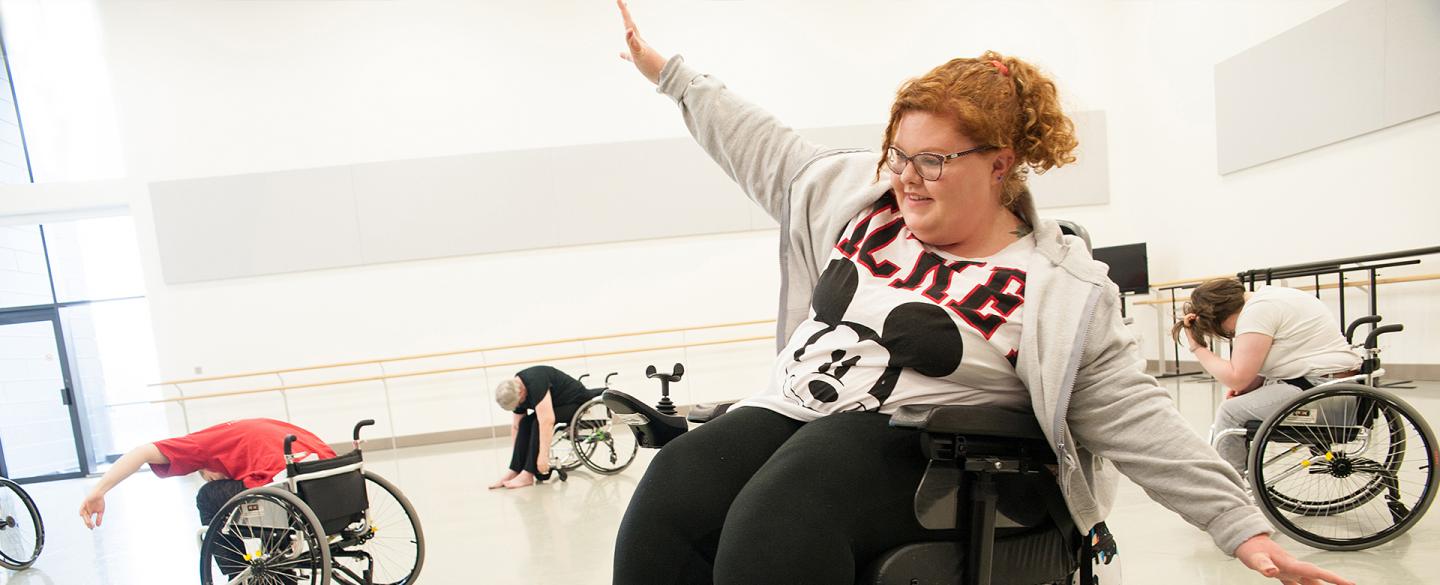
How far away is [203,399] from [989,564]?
684cm

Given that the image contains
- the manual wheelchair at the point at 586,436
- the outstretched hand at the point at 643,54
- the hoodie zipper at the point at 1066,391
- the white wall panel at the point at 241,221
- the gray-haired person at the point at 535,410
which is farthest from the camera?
the white wall panel at the point at 241,221

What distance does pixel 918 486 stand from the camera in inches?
32.9

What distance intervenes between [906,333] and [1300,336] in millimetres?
1978

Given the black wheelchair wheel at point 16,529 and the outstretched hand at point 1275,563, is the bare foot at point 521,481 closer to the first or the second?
the black wheelchair wheel at point 16,529

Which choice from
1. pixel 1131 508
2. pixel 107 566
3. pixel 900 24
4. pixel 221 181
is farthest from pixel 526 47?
pixel 1131 508

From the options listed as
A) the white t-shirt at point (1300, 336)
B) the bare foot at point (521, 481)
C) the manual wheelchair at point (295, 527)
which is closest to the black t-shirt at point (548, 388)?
the bare foot at point (521, 481)

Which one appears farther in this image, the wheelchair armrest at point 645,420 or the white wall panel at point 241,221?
the white wall panel at point 241,221

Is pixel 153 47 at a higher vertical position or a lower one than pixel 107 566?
higher

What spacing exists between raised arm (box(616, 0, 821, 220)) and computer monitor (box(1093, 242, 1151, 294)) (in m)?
5.70

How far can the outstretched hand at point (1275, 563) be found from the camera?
29.2 inches

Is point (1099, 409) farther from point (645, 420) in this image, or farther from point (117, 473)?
point (117, 473)

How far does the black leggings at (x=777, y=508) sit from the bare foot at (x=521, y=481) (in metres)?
3.29

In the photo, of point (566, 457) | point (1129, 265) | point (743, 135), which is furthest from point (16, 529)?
point (1129, 265)

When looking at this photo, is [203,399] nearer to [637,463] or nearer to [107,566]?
[107,566]
